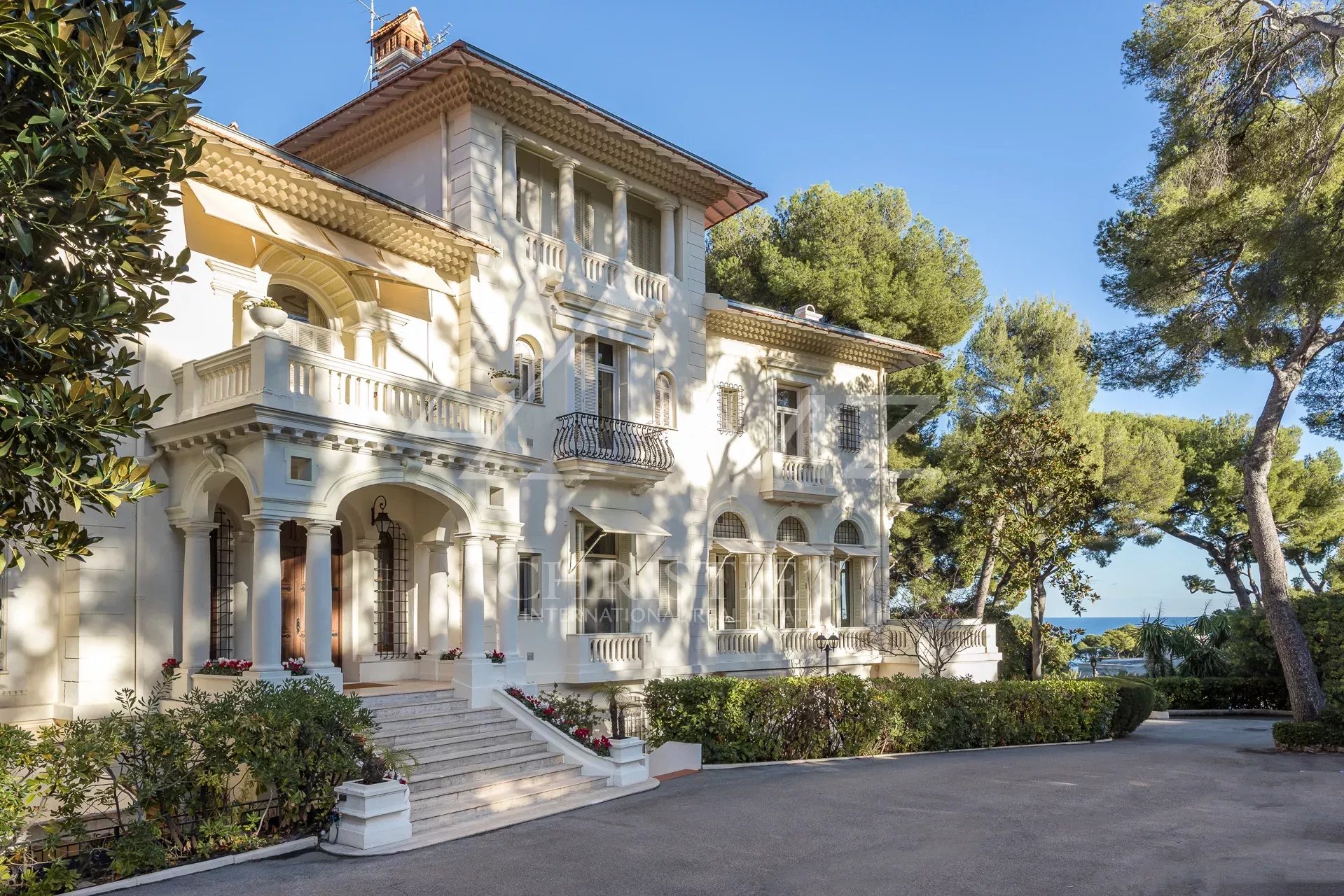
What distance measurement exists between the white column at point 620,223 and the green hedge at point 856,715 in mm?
8405

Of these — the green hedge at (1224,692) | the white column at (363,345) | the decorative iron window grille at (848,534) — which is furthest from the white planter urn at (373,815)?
the green hedge at (1224,692)

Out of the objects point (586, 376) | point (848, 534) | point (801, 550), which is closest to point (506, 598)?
point (586, 376)

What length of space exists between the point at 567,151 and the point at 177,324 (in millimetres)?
8459

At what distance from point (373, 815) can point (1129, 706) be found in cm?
1785

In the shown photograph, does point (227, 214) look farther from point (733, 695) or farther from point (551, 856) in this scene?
point (733, 695)

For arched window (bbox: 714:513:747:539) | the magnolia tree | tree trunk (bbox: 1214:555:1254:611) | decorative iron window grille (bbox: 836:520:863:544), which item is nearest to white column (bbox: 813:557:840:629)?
decorative iron window grille (bbox: 836:520:863:544)

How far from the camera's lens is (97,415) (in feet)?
24.2

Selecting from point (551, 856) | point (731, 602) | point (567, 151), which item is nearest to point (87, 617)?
point (551, 856)

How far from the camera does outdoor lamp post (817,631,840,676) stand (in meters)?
23.6

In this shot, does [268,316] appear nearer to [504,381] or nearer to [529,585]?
[504,381]

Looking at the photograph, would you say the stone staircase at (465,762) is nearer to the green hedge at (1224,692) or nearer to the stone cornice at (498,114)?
the stone cornice at (498,114)

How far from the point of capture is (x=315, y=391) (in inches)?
543

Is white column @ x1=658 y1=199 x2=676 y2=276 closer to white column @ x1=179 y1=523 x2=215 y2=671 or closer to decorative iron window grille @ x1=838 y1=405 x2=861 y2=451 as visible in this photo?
decorative iron window grille @ x1=838 y1=405 x2=861 y2=451

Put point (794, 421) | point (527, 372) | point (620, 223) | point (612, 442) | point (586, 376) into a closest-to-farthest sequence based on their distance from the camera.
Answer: point (527, 372), point (612, 442), point (586, 376), point (620, 223), point (794, 421)
